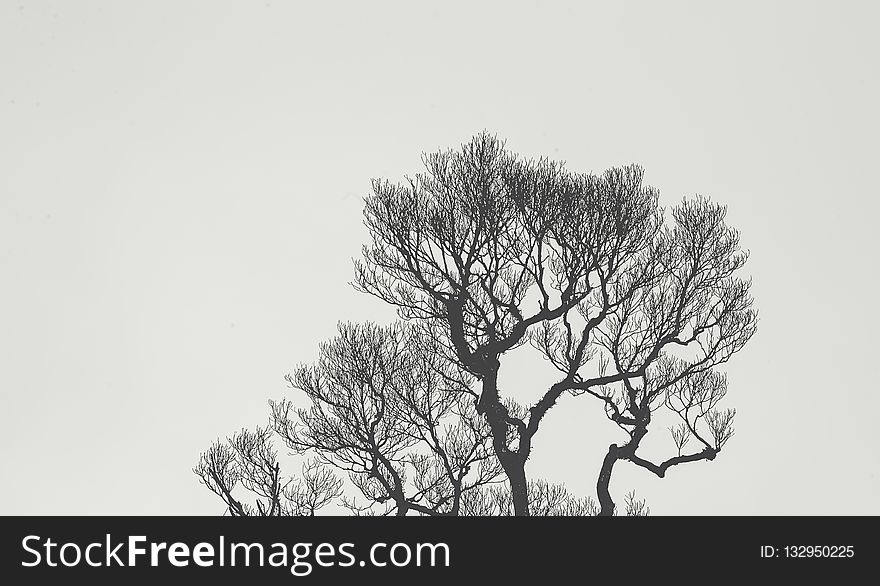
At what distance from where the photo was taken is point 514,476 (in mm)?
14617

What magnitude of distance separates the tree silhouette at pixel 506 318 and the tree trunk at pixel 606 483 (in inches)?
1.0

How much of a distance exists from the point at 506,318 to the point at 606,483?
8.36 ft

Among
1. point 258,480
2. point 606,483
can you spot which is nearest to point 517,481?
point 606,483

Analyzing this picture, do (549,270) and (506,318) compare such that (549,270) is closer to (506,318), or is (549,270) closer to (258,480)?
(506,318)

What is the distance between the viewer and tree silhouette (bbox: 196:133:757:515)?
14609 mm

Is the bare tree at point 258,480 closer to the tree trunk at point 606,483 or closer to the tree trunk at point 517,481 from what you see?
the tree trunk at point 517,481

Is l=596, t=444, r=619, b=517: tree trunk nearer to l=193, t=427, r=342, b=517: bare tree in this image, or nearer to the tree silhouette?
the tree silhouette

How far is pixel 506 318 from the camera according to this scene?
15164 mm

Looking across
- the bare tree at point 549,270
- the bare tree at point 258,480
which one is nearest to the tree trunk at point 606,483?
the bare tree at point 549,270

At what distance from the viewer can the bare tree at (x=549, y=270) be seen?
1458 centimetres

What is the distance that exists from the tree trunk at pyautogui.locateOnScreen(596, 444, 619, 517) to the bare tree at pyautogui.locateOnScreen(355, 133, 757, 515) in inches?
0.6
